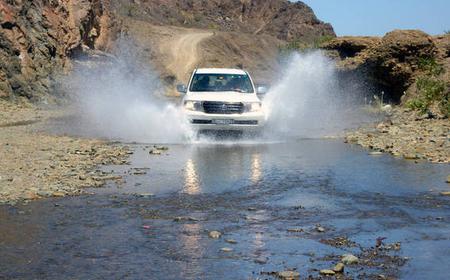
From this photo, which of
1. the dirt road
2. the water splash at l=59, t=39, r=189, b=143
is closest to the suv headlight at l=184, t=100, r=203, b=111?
the water splash at l=59, t=39, r=189, b=143

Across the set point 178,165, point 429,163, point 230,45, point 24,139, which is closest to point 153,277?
point 178,165

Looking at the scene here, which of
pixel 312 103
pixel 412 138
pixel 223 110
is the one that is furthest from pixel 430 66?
pixel 223 110

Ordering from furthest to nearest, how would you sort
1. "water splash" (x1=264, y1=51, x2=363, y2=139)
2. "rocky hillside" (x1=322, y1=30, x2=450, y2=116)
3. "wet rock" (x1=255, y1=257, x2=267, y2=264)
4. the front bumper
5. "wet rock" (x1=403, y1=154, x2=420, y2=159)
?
"rocky hillside" (x1=322, y1=30, x2=450, y2=116)
"water splash" (x1=264, y1=51, x2=363, y2=139)
the front bumper
"wet rock" (x1=403, y1=154, x2=420, y2=159)
"wet rock" (x1=255, y1=257, x2=267, y2=264)

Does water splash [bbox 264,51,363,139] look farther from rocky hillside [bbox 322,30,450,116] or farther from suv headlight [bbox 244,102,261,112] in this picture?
rocky hillside [bbox 322,30,450,116]

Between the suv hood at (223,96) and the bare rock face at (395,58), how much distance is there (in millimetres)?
15916

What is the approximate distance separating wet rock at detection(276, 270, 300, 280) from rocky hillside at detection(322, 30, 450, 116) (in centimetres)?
2306

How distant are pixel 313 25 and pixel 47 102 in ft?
258

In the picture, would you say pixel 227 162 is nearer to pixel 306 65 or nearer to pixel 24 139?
pixel 24 139

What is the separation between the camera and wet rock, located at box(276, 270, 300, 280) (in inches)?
231

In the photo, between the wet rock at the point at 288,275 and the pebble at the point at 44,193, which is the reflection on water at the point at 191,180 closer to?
the pebble at the point at 44,193

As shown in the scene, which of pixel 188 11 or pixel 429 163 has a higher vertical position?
pixel 188 11

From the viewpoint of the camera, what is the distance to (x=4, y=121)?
23969 mm

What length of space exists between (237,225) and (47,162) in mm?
5691

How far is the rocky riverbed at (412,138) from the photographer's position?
47.9ft
